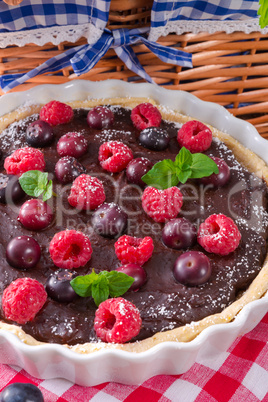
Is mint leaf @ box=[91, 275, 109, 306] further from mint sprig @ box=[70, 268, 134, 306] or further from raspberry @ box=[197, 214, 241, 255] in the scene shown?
raspberry @ box=[197, 214, 241, 255]

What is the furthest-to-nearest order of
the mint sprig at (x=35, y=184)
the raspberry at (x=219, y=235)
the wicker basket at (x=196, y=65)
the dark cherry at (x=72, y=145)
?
the wicker basket at (x=196, y=65)
the dark cherry at (x=72, y=145)
the mint sprig at (x=35, y=184)
the raspberry at (x=219, y=235)

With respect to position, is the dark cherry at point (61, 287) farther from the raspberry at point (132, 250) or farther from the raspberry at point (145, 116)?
the raspberry at point (145, 116)

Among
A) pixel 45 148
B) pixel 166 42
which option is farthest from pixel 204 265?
pixel 166 42

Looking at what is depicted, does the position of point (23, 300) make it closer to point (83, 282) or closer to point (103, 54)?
point (83, 282)

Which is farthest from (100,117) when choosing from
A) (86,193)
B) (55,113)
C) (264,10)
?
(264,10)

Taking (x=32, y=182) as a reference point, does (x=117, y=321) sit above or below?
below

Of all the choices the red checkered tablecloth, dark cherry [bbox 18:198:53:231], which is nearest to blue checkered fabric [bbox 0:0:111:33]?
dark cherry [bbox 18:198:53:231]

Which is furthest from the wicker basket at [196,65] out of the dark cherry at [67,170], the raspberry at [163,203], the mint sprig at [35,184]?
the raspberry at [163,203]

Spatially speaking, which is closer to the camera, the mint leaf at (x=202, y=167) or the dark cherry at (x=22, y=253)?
the dark cherry at (x=22, y=253)
